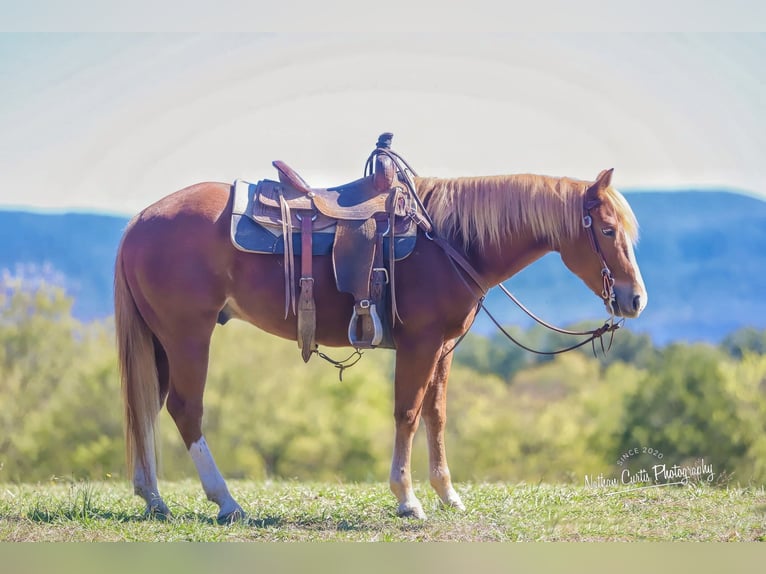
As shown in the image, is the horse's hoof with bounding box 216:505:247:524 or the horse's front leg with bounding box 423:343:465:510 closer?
the horse's hoof with bounding box 216:505:247:524

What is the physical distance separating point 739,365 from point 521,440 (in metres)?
11.2

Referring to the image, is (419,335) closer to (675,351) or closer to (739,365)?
(739,365)

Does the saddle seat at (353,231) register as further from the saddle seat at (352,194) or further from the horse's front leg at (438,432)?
the horse's front leg at (438,432)

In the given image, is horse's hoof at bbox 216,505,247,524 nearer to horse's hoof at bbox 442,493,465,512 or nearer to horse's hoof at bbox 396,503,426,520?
horse's hoof at bbox 396,503,426,520

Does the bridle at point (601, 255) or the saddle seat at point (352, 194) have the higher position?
the saddle seat at point (352, 194)

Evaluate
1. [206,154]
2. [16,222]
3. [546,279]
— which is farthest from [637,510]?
[546,279]

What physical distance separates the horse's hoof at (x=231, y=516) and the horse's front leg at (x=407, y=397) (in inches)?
38.2

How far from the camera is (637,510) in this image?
5555 mm

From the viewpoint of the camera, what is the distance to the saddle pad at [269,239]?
518 centimetres

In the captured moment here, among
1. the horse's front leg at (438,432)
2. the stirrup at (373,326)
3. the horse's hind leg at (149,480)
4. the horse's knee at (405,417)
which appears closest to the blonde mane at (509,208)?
the stirrup at (373,326)

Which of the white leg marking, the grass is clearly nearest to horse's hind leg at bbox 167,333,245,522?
the white leg marking

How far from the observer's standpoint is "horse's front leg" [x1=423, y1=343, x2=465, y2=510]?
5.55m

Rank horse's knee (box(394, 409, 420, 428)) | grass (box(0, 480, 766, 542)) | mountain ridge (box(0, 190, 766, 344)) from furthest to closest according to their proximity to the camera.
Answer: mountain ridge (box(0, 190, 766, 344)) < horse's knee (box(394, 409, 420, 428)) < grass (box(0, 480, 766, 542))

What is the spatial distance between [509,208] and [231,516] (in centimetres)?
266
